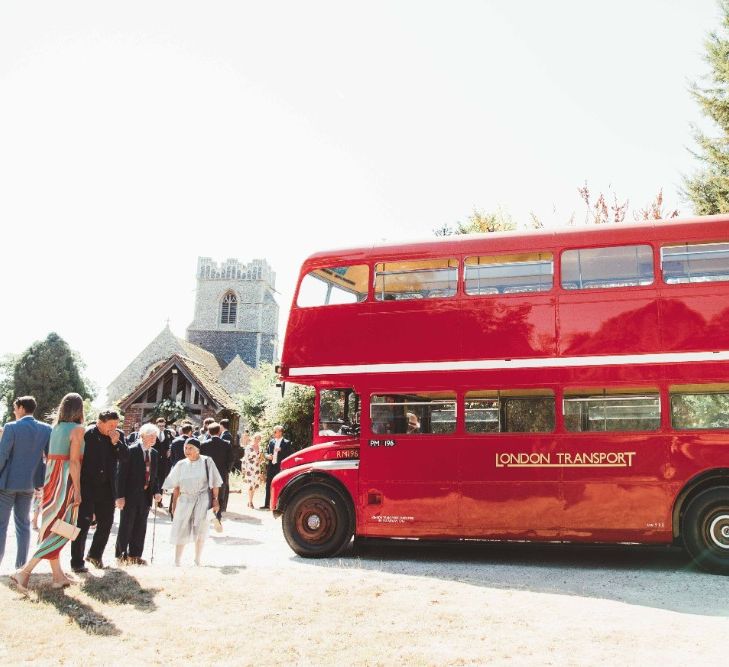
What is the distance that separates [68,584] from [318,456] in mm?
4056

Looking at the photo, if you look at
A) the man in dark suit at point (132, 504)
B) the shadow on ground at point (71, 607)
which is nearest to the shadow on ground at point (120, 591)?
the shadow on ground at point (71, 607)

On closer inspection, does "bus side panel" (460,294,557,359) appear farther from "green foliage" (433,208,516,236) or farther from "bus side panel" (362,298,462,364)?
"green foliage" (433,208,516,236)

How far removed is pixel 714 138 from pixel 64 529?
1905 centimetres

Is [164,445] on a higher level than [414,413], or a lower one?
lower

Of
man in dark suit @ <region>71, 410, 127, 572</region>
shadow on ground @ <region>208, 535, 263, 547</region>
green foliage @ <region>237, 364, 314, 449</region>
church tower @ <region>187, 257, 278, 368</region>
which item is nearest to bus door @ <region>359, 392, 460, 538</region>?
shadow on ground @ <region>208, 535, 263, 547</region>

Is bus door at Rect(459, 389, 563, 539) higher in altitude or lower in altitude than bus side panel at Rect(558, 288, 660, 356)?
lower

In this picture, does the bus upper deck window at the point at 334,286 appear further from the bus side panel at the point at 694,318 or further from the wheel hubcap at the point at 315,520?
the bus side panel at the point at 694,318

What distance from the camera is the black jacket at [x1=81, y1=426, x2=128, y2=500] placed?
7.55 m

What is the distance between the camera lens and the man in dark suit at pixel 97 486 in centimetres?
743

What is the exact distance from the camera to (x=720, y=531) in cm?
848

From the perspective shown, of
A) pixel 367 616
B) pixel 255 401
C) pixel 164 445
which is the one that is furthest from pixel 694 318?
pixel 255 401

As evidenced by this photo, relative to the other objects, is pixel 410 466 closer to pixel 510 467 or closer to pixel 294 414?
pixel 510 467

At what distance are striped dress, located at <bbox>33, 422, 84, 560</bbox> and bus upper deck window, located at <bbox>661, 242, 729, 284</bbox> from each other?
728 cm

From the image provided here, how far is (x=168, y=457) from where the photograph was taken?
45.2 ft
